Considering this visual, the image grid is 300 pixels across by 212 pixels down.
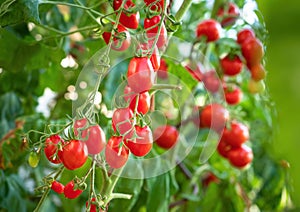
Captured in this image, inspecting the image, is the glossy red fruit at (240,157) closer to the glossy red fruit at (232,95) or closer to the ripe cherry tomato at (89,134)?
the glossy red fruit at (232,95)

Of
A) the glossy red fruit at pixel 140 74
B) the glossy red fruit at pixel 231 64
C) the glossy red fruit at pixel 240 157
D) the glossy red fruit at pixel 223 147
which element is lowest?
the glossy red fruit at pixel 240 157

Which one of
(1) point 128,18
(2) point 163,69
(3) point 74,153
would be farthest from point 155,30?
(2) point 163,69

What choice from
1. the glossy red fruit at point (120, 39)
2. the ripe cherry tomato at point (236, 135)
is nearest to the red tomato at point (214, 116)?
the ripe cherry tomato at point (236, 135)

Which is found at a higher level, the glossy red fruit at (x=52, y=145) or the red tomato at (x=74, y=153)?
the glossy red fruit at (x=52, y=145)

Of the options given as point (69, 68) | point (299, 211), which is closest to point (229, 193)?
point (69, 68)

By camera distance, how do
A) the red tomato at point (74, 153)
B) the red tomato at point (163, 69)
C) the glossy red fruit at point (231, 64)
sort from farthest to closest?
the glossy red fruit at point (231, 64) < the red tomato at point (163, 69) < the red tomato at point (74, 153)

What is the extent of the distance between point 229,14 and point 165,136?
0.26 meters

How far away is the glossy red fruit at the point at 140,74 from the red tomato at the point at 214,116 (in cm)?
51

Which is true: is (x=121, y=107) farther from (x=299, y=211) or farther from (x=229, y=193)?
(x=229, y=193)

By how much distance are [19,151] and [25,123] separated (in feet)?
0.16

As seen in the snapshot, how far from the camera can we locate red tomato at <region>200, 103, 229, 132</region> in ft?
2.91

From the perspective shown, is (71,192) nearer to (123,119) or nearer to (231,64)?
(123,119)

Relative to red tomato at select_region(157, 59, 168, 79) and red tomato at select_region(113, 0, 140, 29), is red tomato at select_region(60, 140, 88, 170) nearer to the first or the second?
red tomato at select_region(113, 0, 140, 29)

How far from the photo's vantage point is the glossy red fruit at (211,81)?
2.95 ft
